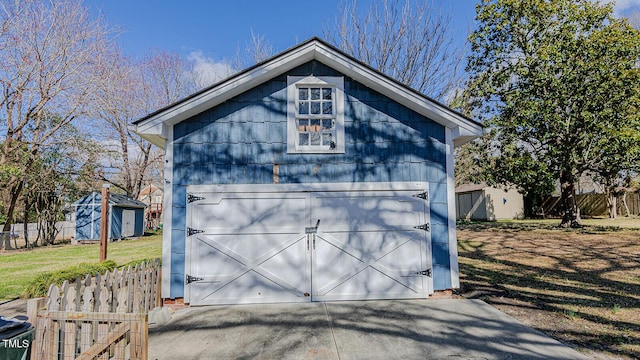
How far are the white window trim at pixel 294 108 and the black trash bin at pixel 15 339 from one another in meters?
4.17

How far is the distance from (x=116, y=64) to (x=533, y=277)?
75.3 feet

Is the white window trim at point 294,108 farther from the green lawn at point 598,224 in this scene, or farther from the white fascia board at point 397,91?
the green lawn at point 598,224

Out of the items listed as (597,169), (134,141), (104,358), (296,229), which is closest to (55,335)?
(104,358)

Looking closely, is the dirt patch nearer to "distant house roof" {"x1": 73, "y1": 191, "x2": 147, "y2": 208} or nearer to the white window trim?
the white window trim

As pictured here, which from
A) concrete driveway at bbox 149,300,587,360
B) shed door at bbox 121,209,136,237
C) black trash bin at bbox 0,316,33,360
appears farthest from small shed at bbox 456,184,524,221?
black trash bin at bbox 0,316,33,360

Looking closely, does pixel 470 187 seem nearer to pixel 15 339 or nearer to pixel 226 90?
pixel 226 90

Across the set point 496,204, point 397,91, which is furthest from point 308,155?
point 496,204

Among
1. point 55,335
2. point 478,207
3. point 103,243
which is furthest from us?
point 478,207

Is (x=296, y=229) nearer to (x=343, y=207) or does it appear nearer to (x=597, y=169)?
(x=343, y=207)

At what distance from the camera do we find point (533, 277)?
7.54 metres

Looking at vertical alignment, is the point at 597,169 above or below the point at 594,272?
above

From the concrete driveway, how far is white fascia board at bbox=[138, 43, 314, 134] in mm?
3354

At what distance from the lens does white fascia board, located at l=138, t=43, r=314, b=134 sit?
18.4 ft

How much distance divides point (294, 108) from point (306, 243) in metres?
2.55
